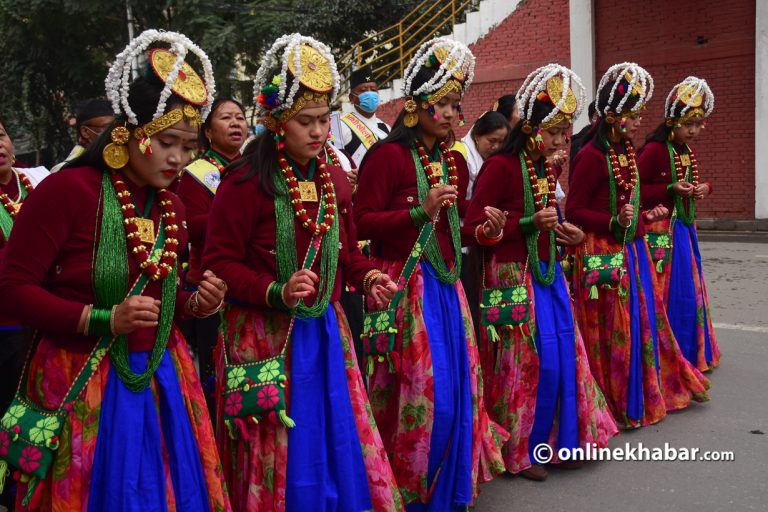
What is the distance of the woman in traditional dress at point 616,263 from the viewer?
5.35 meters

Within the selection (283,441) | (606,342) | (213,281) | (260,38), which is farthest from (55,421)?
(260,38)

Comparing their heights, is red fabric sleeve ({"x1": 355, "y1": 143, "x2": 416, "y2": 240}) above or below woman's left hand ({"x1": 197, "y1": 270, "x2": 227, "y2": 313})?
above

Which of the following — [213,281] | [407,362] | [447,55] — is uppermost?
[447,55]

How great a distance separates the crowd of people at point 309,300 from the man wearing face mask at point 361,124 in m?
1.05

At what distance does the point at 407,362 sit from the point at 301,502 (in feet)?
3.38

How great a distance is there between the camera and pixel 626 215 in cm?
521

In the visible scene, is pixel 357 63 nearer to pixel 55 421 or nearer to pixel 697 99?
pixel 697 99

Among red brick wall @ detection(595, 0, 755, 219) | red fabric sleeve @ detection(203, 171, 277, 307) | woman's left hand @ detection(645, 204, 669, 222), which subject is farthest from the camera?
red brick wall @ detection(595, 0, 755, 219)

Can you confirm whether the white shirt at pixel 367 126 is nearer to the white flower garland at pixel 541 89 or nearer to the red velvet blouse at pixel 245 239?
the white flower garland at pixel 541 89

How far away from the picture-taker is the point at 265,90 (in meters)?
3.35

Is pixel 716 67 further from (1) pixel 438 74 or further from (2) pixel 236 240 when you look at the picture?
(2) pixel 236 240

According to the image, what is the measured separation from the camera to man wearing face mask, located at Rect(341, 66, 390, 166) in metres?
6.75

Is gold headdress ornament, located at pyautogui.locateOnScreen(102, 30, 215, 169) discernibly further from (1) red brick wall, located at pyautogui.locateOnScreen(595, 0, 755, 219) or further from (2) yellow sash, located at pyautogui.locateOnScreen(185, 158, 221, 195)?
(1) red brick wall, located at pyautogui.locateOnScreen(595, 0, 755, 219)

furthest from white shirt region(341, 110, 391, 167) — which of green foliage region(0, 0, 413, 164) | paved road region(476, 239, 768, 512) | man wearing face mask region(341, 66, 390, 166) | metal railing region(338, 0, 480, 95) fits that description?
green foliage region(0, 0, 413, 164)
